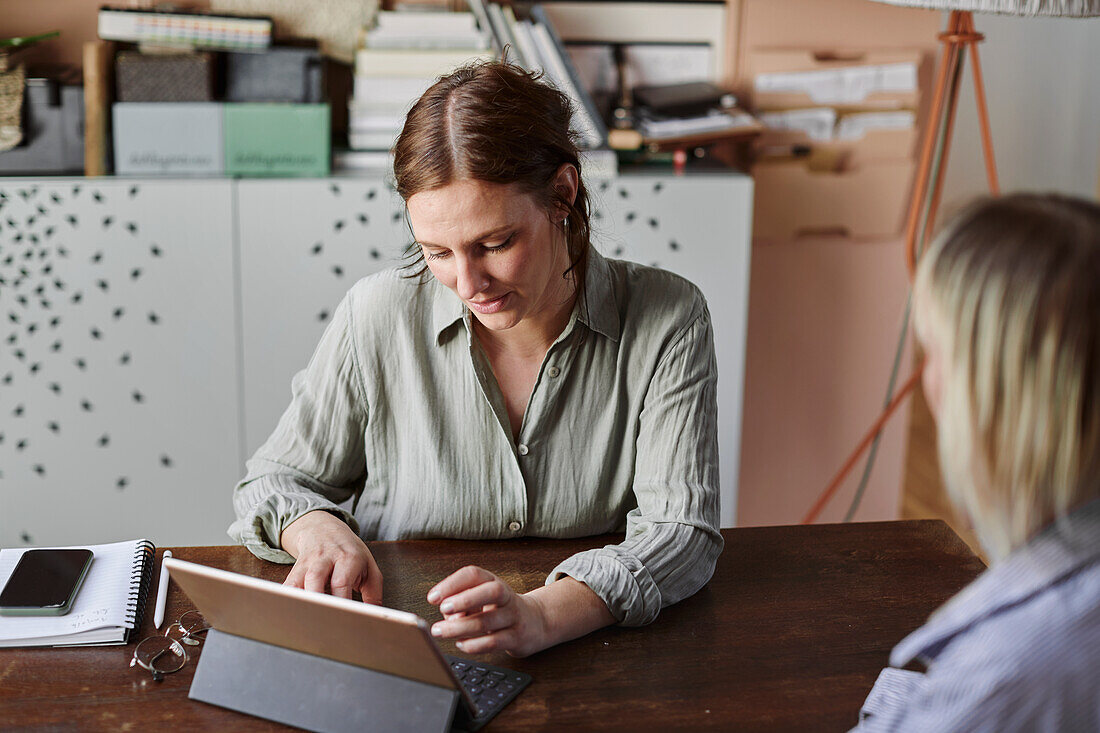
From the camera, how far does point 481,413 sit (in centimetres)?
158

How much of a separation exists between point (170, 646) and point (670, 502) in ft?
2.11

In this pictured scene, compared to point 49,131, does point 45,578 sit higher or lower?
lower

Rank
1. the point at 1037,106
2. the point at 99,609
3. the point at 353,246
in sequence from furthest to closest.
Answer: the point at 1037,106, the point at 353,246, the point at 99,609

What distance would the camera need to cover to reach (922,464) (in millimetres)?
4270

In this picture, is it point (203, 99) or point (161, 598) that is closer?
point (161, 598)

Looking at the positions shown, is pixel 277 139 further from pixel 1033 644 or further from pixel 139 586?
pixel 1033 644

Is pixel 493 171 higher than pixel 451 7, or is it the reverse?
pixel 451 7

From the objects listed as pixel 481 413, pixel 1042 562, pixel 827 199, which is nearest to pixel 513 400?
pixel 481 413

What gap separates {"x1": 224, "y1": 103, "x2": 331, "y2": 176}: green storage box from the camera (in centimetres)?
237

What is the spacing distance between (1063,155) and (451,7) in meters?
2.66

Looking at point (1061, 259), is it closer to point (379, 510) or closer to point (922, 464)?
point (379, 510)

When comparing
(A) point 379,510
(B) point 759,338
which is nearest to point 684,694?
(A) point 379,510

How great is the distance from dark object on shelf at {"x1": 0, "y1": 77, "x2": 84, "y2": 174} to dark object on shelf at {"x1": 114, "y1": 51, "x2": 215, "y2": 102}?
0.33ft

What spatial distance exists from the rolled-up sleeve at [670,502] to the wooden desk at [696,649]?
36 millimetres
